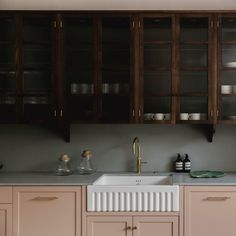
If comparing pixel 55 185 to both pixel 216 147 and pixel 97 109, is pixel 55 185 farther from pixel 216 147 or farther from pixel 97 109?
pixel 216 147

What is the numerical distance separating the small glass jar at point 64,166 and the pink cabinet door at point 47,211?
1.45 feet

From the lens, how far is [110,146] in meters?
3.67

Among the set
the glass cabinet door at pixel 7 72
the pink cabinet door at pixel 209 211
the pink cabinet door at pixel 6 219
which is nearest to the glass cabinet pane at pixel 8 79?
the glass cabinet door at pixel 7 72

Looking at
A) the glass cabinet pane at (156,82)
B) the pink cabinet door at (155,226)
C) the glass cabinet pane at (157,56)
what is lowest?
the pink cabinet door at (155,226)

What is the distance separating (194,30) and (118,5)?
0.75 meters

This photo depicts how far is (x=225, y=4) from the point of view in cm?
363

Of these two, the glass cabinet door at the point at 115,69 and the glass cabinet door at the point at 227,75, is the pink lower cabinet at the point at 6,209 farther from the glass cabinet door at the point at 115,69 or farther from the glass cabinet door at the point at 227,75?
the glass cabinet door at the point at 227,75

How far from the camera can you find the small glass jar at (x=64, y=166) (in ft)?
11.3

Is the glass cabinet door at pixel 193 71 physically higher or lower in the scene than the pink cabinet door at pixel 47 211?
higher

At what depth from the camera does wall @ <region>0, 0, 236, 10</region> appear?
11.9 ft

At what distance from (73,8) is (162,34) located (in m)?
0.88

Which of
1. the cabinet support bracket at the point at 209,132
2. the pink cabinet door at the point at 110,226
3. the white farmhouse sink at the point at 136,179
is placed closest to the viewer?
the pink cabinet door at the point at 110,226

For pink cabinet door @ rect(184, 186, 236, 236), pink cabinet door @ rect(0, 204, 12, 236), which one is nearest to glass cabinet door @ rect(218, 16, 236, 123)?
pink cabinet door @ rect(184, 186, 236, 236)

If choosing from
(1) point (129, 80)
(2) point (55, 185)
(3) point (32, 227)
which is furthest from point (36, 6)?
(3) point (32, 227)
